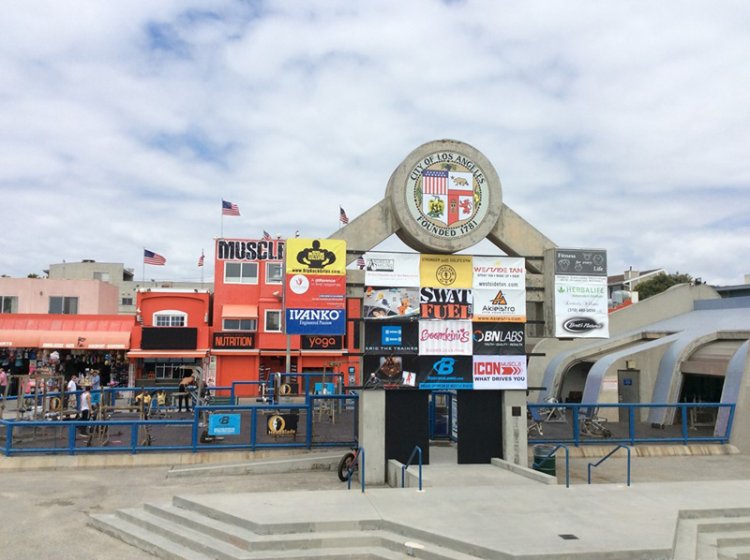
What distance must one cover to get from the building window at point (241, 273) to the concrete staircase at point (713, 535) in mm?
33092

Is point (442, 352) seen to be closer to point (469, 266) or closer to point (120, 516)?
point (469, 266)

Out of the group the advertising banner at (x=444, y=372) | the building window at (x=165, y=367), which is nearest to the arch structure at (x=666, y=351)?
the advertising banner at (x=444, y=372)

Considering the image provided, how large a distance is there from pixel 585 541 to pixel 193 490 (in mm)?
9214

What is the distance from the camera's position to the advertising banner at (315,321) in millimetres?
15720

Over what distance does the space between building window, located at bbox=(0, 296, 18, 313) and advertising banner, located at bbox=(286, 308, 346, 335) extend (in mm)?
39603

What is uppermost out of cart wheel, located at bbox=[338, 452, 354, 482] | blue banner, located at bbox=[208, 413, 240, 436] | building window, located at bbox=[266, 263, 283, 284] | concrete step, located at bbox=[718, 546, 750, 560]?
building window, located at bbox=[266, 263, 283, 284]

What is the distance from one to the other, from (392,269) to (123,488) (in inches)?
331

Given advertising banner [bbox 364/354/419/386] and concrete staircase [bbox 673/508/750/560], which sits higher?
advertising banner [bbox 364/354/419/386]

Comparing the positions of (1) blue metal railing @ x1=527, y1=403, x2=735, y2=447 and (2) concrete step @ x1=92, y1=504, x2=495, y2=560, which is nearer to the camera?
(2) concrete step @ x1=92, y1=504, x2=495, y2=560

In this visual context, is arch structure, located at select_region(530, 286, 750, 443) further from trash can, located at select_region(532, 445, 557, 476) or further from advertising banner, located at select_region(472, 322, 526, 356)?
advertising banner, located at select_region(472, 322, 526, 356)

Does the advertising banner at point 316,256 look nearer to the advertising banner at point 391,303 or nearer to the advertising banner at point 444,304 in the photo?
the advertising banner at point 391,303

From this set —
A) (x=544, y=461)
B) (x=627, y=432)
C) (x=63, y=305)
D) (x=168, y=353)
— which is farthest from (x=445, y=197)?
(x=63, y=305)

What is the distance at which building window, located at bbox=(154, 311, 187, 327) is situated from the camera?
40781 mm

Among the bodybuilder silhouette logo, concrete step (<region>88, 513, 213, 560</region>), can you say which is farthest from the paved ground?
the bodybuilder silhouette logo
